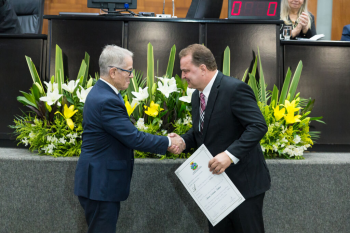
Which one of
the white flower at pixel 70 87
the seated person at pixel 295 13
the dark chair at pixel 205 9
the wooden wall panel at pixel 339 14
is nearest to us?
the white flower at pixel 70 87

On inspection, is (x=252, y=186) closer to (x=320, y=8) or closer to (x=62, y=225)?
(x=62, y=225)

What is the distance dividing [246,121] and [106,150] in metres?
0.64

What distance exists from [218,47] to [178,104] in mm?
722

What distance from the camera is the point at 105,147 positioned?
4.79ft

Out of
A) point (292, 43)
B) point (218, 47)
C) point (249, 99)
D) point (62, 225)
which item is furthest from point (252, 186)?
point (292, 43)

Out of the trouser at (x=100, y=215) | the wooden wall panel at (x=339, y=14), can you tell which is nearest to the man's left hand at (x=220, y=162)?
the trouser at (x=100, y=215)

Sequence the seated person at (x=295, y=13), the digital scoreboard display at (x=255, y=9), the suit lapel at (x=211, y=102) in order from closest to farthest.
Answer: the suit lapel at (x=211, y=102) → the digital scoreboard display at (x=255, y=9) → the seated person at (x=295, y=13)

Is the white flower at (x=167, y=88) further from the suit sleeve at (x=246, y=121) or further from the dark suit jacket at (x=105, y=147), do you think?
the suit sleeve at (x=246, y=121)

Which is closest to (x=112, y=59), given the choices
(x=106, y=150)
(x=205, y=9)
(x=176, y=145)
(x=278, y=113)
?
(x=106, y=150)

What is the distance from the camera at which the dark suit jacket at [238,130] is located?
1.38 m

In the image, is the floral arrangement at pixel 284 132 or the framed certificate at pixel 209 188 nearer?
the framed certificate at pixel 209 188

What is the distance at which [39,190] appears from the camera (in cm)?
195

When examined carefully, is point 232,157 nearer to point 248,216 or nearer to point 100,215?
point 248,216

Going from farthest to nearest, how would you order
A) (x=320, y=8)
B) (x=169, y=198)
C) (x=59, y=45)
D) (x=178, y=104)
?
1. (x=320, y=8)
2. (x=59, y=45)
3. (x=178, y=104)
4. (x=169, y=198)
